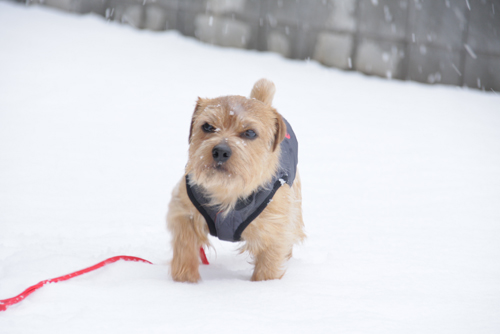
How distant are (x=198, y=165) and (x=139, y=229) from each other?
1328 millimetres

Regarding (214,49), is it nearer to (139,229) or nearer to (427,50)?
(427,50)

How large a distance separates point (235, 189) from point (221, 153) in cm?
24

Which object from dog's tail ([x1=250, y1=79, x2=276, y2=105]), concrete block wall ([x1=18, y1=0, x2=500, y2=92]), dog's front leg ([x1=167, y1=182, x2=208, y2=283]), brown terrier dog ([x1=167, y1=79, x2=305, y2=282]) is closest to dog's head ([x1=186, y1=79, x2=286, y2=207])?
brown terrier dog ([x1=167, y1=79, x2=305, y2=282])

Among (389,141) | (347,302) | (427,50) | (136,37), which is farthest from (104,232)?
(427,50)

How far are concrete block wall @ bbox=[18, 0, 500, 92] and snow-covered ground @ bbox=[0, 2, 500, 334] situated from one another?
0.96 ft

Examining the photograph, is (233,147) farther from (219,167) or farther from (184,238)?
(184,238)

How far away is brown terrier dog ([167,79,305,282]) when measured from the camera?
87.7 inches

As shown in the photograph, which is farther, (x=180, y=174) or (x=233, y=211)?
(x=180, y=174)

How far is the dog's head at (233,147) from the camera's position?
2205 millimetres

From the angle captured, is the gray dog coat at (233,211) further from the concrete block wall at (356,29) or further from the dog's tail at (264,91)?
the concrete block wall at (356,29)

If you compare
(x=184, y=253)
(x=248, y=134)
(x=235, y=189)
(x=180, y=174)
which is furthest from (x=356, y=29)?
(x=184, y=253)

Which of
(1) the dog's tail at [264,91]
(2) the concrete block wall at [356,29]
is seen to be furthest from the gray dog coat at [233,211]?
(2) the concrete block wall at [356,29]

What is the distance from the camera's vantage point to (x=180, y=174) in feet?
15.8

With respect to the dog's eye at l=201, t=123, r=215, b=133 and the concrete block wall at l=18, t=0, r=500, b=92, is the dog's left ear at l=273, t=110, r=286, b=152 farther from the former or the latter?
the concrete block wall at l=18, t=0, r=500, b=92
